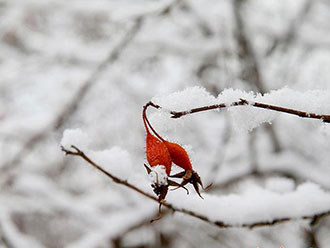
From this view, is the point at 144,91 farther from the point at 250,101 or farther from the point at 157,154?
the point at 250,101

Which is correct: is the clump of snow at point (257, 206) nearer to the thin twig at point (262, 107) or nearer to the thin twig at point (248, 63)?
the thin twig at point (262, 107)

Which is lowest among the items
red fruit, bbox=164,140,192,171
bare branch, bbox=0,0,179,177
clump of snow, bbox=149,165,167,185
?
clump of snow, bbox=149,165,167,185

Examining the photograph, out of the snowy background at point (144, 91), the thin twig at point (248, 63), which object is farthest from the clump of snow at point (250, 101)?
the thin twig at point (248, 63)

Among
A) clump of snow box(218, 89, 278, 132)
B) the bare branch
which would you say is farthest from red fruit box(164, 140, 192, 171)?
the bare branch

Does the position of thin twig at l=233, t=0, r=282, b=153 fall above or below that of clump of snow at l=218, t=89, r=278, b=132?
above

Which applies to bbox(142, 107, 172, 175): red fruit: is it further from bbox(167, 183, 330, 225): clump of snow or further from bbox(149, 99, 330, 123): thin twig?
bbox(167, 183, 330, 225): clump of snow

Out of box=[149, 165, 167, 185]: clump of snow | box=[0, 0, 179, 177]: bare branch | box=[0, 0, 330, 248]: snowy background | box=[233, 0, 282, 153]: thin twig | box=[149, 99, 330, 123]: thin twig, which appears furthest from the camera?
box=[233, 0, 282, 153]: thin twig
